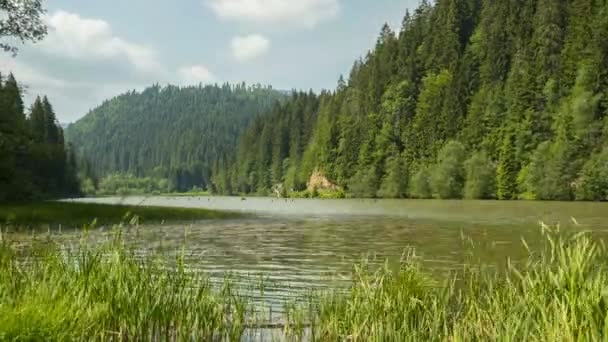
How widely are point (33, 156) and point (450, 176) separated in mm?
70602

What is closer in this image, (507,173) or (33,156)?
(33,156)

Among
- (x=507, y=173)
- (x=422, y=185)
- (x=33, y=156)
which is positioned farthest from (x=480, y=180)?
(x=33, y=156)

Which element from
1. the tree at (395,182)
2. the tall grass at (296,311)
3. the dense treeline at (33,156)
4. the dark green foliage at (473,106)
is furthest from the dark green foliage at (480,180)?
the tall grass at (296,311)

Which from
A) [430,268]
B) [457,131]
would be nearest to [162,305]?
[430,268]

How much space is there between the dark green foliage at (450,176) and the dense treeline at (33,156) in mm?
67517

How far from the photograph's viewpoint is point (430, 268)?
1786 centimetres

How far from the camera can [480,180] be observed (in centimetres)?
10225

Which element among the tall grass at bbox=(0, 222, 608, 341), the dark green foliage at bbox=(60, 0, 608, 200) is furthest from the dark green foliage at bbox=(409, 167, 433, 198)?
the tall grass at bbox=(0, 222, 608, 341)

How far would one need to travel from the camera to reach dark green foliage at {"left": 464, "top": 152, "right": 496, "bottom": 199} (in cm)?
10206

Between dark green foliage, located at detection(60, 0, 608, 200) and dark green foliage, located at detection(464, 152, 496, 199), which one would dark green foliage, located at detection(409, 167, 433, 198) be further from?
dark green foliage, located at detection(464, 152, 496, 199)

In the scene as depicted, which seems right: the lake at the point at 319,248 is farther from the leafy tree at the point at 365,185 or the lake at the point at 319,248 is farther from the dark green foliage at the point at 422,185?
the leafy tree at the point at 365,185

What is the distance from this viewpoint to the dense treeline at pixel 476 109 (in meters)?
93.7

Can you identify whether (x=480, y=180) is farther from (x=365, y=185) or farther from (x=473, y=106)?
(x=365, y=185)

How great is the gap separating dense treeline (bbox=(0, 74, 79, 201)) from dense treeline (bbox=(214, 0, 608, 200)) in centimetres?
6437
